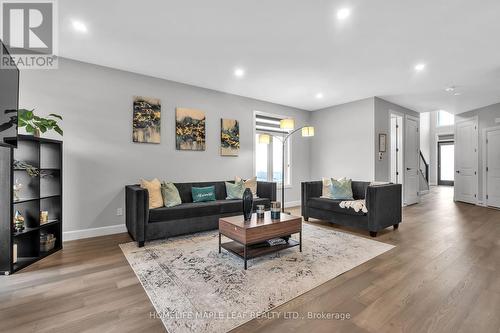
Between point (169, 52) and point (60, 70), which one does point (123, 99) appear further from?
point (169, 52)

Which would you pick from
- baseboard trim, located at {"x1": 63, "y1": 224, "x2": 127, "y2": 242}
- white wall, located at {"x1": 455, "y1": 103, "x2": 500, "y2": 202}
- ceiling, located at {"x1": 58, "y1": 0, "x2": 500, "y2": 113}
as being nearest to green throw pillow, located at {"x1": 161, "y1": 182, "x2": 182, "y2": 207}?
baseboard trim, located at {"x1": 63, "y1": 224, "x2": 127, "y2": 242}

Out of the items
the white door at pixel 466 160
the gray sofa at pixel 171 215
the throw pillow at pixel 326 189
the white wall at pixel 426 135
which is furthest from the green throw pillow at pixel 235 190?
the white wall at pixel 426 135

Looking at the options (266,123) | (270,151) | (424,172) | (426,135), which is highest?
(426,135)

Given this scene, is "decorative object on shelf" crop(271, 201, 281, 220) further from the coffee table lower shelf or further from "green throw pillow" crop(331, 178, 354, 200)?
"green throw pillow" crop(331, 178, 354, 200)

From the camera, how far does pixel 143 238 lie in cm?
325

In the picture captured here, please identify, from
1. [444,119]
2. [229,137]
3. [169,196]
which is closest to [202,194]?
[169,196]

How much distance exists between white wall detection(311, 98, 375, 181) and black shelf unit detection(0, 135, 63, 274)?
5578 millimetres

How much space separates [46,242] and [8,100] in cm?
177

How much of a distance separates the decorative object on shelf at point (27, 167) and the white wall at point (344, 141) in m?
5.77

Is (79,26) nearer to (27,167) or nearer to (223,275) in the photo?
(27,167)

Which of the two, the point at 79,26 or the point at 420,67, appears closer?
the point at 79,26

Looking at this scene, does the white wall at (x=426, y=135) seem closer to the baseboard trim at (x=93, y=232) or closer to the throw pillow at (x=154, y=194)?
the throw pillow at (x=154, y=194)

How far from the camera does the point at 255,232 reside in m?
2.64

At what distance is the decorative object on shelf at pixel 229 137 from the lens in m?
5.08
